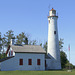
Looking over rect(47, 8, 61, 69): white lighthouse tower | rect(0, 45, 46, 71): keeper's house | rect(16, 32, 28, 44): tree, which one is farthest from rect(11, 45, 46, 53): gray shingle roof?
rect(16, 32, 28, 44): tree

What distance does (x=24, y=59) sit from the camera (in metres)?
38.1

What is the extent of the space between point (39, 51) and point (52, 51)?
328 centimetres

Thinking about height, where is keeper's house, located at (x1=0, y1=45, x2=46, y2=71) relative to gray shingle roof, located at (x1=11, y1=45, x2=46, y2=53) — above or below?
below

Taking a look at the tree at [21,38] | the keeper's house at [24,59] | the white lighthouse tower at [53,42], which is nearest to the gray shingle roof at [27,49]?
the keeper's house at [24,59]

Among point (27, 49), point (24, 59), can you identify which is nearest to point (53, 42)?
point (27, 49)

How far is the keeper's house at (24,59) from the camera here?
37.0 meters

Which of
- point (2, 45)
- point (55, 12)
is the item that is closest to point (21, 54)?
point (55, 12)

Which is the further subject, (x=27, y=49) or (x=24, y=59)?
(x=27, y=49)

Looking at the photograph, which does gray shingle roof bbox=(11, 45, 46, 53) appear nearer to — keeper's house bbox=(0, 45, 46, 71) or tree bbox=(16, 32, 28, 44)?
keeper's house bbox=(0, 45, 46, 71)

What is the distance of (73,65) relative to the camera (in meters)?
55.8

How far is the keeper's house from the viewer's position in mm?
36969

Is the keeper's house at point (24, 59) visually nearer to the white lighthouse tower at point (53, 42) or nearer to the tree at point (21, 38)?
the white lighthouse tower at point (53, 42)

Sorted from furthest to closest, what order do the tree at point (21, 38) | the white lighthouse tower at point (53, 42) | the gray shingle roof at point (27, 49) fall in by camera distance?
the tree at point (21, 38) → the white lighthouse tower at point (53, 42) → the gray shingle roof at point (27, 49)

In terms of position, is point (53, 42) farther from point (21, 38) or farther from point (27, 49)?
point (21, 38)
